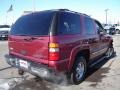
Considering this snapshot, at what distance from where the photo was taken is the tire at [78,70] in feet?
19.4

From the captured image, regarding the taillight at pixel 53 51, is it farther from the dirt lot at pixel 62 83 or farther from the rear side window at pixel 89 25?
Result: the rear side window at pixel 89 25

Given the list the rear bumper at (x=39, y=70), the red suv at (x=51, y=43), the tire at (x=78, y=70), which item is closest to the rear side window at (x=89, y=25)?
the red suv at (x=51, y=43)

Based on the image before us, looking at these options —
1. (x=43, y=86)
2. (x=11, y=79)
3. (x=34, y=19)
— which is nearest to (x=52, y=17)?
(x=34, y=19)

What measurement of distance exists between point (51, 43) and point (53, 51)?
7.4 inches

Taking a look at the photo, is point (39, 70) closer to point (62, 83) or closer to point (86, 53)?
point (62, 83)

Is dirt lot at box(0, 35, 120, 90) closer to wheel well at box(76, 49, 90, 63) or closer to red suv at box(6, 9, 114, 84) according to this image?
red suv at box(6, 9, 114, 84)

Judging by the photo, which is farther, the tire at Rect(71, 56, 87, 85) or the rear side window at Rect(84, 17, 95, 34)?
the rear side window at Rect(84, 17, 95, 34)

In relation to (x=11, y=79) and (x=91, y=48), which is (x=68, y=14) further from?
(x=11, y=79)

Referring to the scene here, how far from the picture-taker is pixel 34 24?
5453 mm

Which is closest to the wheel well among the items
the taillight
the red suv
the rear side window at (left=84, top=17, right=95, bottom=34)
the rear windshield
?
the red suv

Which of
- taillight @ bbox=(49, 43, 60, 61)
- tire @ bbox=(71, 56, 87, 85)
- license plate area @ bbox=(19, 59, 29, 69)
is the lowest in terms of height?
tire @ bbox=(71, 56, 87, 85)

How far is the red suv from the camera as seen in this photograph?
5.04 meters

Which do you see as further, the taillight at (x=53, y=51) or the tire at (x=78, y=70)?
the tire at (x=78, y=70)

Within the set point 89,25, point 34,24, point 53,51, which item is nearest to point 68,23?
point 34,24
